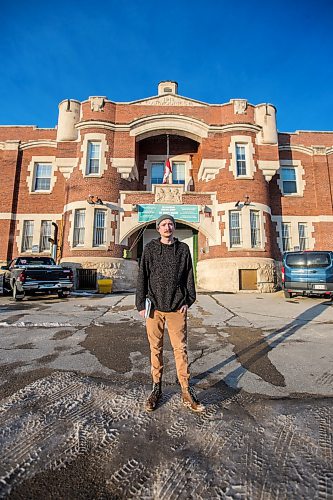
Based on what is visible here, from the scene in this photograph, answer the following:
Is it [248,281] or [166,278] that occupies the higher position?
[166,278]

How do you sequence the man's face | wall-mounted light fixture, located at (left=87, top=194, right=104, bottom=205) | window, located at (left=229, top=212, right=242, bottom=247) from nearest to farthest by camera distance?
the man's face < wall-mounted light fixture, located at (left=87, top=194, right=104, bottom=205) < window, located at (left=229, top=212, right=242, bottom=247)

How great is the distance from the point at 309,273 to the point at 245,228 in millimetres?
5333

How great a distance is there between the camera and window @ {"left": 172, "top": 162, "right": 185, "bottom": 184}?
57.7 ft

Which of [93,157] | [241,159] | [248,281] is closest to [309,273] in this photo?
[248,281]

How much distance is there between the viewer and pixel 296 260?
10.2 meters

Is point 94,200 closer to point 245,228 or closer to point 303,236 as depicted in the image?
point 245,228

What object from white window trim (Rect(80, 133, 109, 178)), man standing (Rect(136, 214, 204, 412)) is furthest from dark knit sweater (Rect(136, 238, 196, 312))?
white window trim (Rect(80, 133, 109, 178))

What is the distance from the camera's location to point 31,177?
1739 cm

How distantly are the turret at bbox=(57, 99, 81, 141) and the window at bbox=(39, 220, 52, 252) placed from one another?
18.2 ft

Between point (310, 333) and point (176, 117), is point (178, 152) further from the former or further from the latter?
point (310, 333)

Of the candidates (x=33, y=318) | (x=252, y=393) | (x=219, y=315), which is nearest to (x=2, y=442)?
(x=252, y=393)

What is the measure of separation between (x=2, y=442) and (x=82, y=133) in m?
16.7


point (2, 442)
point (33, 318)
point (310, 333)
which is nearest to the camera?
point (2, 442)

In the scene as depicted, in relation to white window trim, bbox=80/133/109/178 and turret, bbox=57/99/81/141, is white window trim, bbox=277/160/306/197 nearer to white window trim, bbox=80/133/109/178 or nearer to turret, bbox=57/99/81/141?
white window trim, bbox=80/133/109/178
